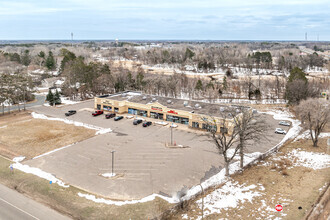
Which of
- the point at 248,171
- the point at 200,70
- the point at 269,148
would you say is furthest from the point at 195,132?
the point at 200,70

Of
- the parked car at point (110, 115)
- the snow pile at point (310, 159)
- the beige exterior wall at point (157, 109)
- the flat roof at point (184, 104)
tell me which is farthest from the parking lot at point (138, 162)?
the parked car at point (110, 115)

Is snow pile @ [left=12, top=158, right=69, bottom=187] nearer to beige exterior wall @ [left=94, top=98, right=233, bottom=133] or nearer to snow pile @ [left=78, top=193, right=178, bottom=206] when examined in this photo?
snow pile @ [left=78, top=193, right=178, bottom=206]

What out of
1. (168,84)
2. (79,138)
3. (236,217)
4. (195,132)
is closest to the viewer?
(236,217)

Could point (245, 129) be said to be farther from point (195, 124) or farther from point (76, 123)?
point (76, 123)

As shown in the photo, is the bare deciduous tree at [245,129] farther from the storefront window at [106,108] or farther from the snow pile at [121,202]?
the storefront window at [106,108]

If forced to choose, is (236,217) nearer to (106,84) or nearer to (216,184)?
(216,184)

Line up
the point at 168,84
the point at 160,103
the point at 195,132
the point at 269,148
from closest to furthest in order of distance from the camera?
the point at 269,148 → the point at 195,132 → the point at 160,103 → the point at 168,84
